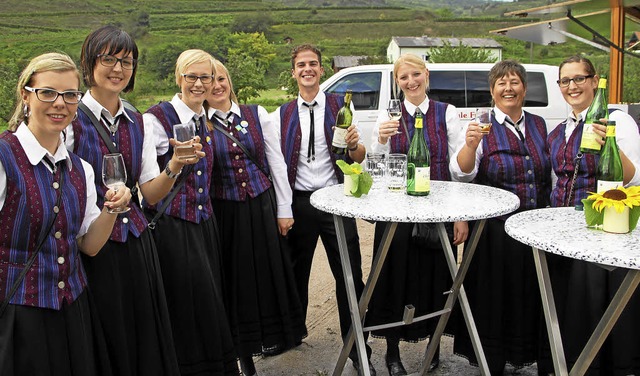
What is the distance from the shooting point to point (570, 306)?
2.40 metres

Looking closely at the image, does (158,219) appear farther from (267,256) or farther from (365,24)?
(365,24)

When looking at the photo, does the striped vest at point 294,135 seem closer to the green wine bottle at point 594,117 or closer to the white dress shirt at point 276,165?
the white dress shirt at point 276,165

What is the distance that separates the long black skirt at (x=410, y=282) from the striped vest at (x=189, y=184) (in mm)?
959

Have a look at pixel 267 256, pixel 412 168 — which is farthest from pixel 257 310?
pixel 412 168

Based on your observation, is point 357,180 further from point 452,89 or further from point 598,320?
point 452,89

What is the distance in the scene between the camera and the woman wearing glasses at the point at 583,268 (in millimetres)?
2287

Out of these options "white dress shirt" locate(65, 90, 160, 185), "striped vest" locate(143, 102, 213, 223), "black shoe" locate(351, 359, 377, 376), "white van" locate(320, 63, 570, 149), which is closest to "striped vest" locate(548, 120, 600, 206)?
"black shoe" locate(351, 359, 377, 376)

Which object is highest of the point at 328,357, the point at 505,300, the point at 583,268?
the point at 583,268

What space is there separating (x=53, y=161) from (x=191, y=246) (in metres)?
0.84

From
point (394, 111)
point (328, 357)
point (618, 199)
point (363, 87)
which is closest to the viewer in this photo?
point (618, 199)

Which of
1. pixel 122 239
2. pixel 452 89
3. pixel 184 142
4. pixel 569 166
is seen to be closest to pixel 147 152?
pixel 184 142

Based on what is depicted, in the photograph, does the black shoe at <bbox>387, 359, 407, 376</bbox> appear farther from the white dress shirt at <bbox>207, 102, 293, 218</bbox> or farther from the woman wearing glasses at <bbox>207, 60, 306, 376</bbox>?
the white dress shirt at <bbox>207, 102, 293, 218</bbox>

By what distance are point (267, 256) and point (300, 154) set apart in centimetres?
60

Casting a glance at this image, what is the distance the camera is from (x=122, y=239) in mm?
2080
